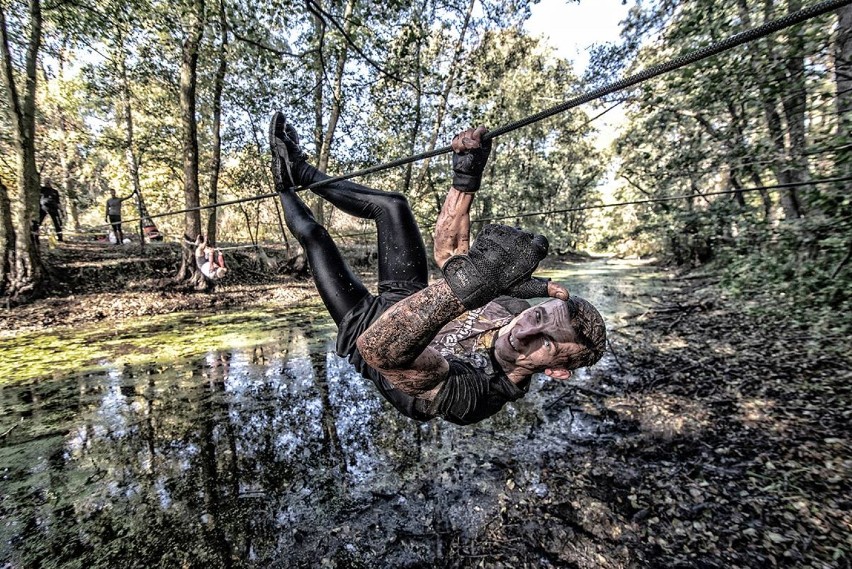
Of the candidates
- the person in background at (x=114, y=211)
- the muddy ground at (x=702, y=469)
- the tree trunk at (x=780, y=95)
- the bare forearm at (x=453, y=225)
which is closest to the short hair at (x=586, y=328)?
the bare forearm at (x=453, y=225)

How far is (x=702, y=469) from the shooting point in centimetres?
292

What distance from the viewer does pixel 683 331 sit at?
6637mm

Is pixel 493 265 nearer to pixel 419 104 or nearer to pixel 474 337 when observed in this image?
pixel 474 337

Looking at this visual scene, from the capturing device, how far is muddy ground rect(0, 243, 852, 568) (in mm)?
2264

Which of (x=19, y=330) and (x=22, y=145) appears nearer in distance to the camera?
(x=19, y=330)

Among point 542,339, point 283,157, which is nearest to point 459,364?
point 542,339

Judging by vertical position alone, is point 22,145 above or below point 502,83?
below

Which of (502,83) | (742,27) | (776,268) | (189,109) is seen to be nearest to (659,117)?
(742,27)

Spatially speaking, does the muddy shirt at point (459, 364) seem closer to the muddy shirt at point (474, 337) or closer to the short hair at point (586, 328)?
the muddy shirt at point (474, 337)

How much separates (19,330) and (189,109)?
589 cm

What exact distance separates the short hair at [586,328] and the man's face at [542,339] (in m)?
0.03

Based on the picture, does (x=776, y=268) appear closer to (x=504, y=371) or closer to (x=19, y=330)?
(x=504, y=371)

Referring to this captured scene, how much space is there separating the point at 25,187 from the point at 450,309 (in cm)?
963

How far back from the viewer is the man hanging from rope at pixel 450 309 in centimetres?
133
